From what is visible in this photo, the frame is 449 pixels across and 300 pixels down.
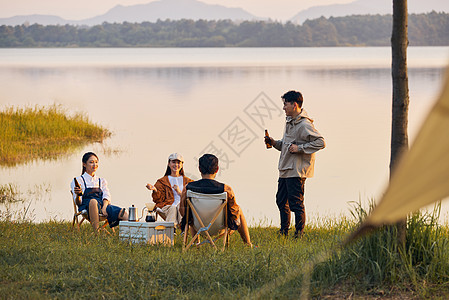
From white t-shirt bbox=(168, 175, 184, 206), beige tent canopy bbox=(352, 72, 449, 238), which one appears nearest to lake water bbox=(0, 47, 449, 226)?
beige tent canopy bbox=(352, 72, 449, 238)

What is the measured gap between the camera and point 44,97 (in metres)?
39.8

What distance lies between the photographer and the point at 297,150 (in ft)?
25.4

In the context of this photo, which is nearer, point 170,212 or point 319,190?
point 170,212

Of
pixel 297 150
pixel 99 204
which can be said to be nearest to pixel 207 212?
pixel 297 150

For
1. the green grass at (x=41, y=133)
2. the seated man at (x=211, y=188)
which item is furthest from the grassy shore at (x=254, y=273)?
the green grass at (x=41, y=133)

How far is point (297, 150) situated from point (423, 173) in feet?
15.6

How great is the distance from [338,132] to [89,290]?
66.7 ft

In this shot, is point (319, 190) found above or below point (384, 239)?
below

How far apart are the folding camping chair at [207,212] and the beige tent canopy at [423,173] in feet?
12.9

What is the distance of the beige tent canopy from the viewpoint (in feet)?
9.48

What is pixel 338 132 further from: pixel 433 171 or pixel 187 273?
pixel 433 171

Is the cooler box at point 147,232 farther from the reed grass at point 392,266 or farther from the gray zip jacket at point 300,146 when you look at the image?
the reed grass at point 392,266

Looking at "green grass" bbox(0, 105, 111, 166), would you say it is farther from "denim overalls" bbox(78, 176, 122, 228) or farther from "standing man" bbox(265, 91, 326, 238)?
"standing man" bbox(265, 91, 326, 238)

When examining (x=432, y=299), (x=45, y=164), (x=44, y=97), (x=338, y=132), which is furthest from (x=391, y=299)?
(x=44, y=97)
